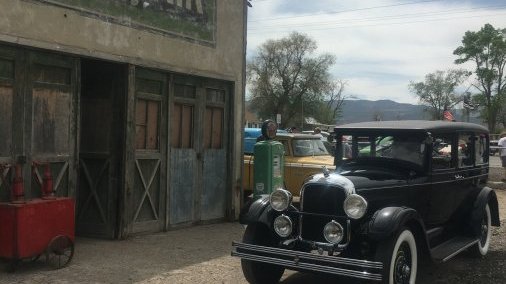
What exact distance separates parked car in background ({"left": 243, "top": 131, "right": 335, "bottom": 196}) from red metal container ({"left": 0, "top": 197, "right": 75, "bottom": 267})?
6.32 meters

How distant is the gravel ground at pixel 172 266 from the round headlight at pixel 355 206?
1.11 metres

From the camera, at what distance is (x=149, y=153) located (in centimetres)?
835

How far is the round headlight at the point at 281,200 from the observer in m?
5.75

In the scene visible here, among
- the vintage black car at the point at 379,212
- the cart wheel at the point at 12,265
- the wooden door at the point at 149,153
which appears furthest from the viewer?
the wooden door at the point at 149,153

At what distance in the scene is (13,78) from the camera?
255 inches

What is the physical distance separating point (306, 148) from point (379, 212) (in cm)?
743

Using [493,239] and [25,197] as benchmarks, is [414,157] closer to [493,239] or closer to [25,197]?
[493,239]

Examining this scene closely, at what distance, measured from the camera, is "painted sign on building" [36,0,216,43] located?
723 cm

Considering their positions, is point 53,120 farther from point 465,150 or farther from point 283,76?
point 283,76

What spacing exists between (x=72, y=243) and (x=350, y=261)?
3.39 m

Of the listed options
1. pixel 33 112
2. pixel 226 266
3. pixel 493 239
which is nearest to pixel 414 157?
pixel 226 266

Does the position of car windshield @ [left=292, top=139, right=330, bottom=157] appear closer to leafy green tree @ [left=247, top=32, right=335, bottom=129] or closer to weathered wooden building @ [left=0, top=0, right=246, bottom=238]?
weathered wooden building @ [left=0, top=0, right=246, bottom=238]

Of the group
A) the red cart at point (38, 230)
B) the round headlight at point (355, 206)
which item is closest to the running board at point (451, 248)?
the round headlight at point (355, 206)

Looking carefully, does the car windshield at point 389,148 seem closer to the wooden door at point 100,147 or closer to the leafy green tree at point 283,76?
the wooden door at point 100,147
